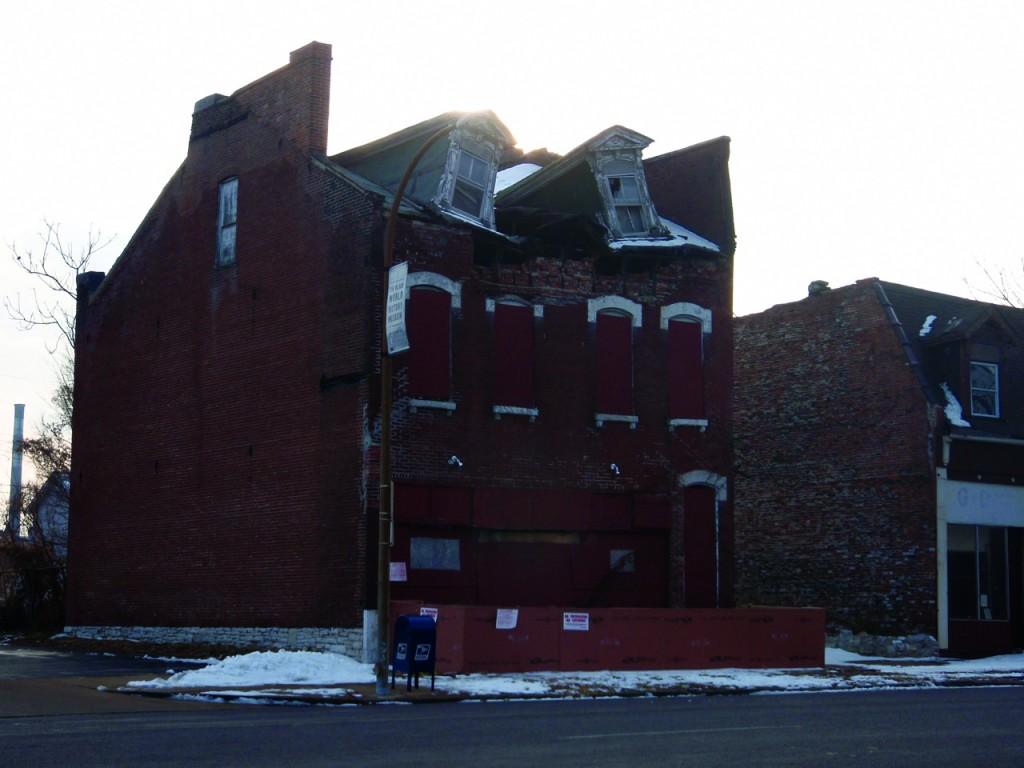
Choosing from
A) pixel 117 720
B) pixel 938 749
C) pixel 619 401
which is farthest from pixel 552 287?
pixel 938 749

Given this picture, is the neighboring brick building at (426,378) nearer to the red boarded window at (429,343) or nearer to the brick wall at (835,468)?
the red boarded window at (429,343)

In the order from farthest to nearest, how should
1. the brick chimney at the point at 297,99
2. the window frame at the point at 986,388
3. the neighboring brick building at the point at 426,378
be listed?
the window frame at the point at 986,388 < the brick chimney at the point at 297,99 < the neighboring brick building at the point at 426,378

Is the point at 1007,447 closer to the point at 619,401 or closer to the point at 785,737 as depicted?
the point at 619,401

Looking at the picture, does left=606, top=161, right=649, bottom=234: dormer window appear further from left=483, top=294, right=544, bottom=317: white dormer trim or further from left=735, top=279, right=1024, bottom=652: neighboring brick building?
left=735, top=279, right=1024, bottom=652: neighboring brick building

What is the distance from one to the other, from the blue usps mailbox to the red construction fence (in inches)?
105

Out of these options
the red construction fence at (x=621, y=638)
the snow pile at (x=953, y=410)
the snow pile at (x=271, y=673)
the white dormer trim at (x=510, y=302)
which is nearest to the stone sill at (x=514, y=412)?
the white dormer trim at (x=510, y=302)

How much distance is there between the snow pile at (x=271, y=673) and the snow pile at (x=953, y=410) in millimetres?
16604

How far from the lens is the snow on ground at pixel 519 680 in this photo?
21156mm

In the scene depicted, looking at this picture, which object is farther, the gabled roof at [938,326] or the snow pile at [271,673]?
the gabled roof at [938,326]

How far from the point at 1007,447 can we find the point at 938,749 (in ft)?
77.1

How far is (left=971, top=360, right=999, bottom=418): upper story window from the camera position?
35938 millimetres

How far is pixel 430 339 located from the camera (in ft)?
94.5

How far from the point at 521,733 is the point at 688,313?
61.4 ft

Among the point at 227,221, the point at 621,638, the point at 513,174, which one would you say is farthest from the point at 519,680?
the point at 513,174
